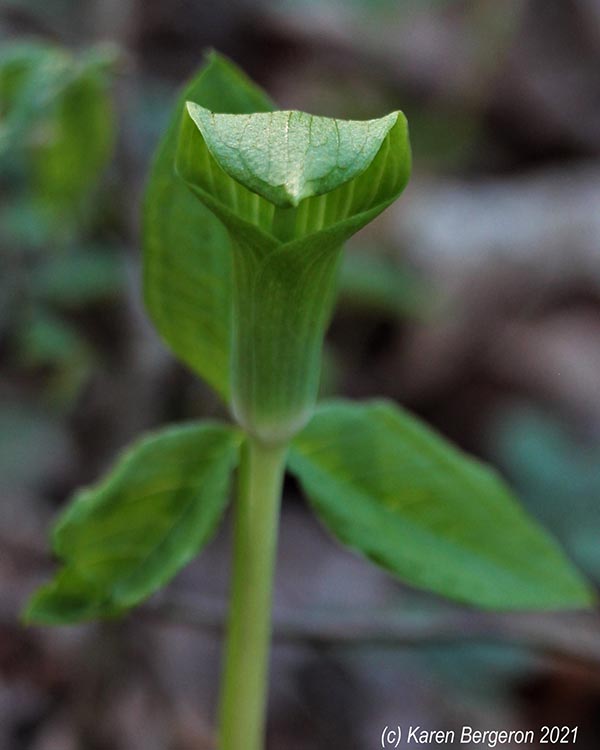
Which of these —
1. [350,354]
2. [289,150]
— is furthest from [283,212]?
[350,354]

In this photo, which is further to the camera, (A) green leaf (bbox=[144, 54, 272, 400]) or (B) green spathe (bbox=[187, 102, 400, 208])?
(A) green leaf (bbox=[144, 54, 272, 400])

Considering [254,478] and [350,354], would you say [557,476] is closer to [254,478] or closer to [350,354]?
[350,354]

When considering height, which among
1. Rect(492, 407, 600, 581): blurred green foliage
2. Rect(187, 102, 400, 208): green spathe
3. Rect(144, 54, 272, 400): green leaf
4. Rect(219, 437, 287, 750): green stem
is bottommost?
Rect(492, 407, 600, 581): blurred green foliage

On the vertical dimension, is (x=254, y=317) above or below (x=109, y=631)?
above

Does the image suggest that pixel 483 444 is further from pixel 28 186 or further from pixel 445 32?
pixel 445 32

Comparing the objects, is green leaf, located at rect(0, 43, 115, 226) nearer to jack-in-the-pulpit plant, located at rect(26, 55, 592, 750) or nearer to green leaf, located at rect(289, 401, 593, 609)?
jack-in-the-pulpit plant, located at rect(26, 55, 592, 750)

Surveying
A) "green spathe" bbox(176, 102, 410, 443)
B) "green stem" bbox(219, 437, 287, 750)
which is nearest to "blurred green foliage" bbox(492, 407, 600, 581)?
"green stem" bbox(219, 437, 287, 750)

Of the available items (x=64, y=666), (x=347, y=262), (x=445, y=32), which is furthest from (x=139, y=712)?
(x=445, y=32)

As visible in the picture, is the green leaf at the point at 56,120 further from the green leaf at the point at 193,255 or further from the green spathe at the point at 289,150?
the green spathe at the point at 289,150
